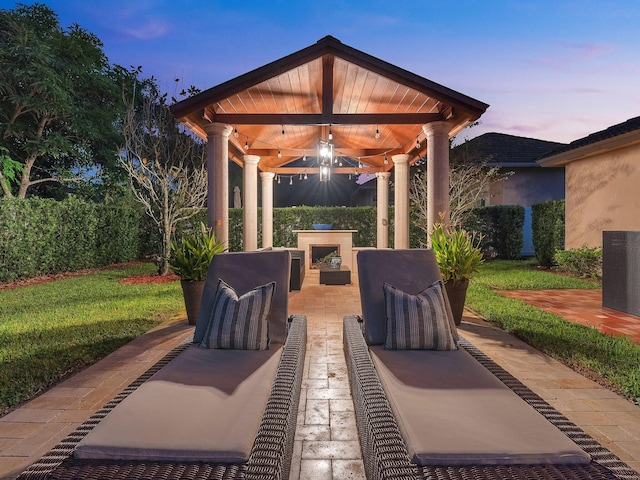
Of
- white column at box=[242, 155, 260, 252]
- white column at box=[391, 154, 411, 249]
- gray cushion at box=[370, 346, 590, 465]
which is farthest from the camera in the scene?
white column at box=[391, 154, 411, 249]

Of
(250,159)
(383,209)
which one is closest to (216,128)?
(250,159)

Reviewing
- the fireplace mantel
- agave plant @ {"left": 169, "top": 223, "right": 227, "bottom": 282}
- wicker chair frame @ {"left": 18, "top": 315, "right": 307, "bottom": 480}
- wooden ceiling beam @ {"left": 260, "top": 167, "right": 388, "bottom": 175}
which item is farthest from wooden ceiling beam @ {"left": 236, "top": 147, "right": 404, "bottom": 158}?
wicker chair frame @ {"left": 18, "top": 315, "right": 307, "bottom": 480}

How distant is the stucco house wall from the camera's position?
27.9 ft

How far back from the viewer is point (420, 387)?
2.34m

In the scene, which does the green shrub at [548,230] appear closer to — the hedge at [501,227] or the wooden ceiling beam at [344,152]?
the hedge at [501,227]

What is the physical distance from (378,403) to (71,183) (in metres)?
16.7

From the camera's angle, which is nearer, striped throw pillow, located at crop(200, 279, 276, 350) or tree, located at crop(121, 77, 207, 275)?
striped throw pillow, located at crop(200, 279, 276, 350)

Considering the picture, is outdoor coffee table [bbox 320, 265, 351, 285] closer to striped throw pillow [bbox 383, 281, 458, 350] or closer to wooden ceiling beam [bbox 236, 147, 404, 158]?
wooden ceiling beam [bbox 236, 147, 404, 158]

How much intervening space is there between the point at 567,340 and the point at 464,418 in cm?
352

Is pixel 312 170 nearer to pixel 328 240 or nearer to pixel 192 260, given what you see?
pixel 328 240

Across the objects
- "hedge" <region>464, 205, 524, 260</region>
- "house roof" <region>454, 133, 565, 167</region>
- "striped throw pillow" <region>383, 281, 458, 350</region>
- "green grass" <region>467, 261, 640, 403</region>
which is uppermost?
"house roof" <region>454, 133, 565, 167</region>

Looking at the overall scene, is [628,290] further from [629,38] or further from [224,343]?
[629,38]

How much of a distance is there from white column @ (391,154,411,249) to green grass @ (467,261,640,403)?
224 centimetres

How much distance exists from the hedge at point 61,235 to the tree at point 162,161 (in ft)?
4.14
